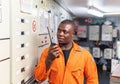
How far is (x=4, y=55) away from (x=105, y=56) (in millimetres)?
7014

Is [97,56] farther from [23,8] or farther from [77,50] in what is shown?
[23,8]

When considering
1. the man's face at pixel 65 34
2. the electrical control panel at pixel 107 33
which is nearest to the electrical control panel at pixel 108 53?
the electrical control panel at pixel 107 33

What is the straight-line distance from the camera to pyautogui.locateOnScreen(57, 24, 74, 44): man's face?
7.38ft

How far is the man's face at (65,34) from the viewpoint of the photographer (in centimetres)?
225

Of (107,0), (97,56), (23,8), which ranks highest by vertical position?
(107,0)

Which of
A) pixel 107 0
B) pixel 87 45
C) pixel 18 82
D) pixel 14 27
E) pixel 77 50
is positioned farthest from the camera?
pixel 87 45

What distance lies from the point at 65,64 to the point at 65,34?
0.36 m

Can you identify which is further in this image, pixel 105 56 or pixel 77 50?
pixel 105 56

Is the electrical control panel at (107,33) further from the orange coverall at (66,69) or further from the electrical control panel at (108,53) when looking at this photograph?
the orange coverall at (66,69)

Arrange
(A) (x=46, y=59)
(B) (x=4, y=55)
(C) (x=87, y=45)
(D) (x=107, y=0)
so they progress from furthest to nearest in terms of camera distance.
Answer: (C) (x=87, y=45) → (D) (x=107, y=0) → (A) (x=46, y=59) → (B) (x=4, y=55)

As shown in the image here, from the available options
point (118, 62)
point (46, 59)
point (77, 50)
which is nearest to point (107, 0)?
point (118, 62)

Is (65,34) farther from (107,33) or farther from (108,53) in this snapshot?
(108,53)

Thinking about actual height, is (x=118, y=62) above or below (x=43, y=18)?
below

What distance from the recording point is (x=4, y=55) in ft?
5.17
